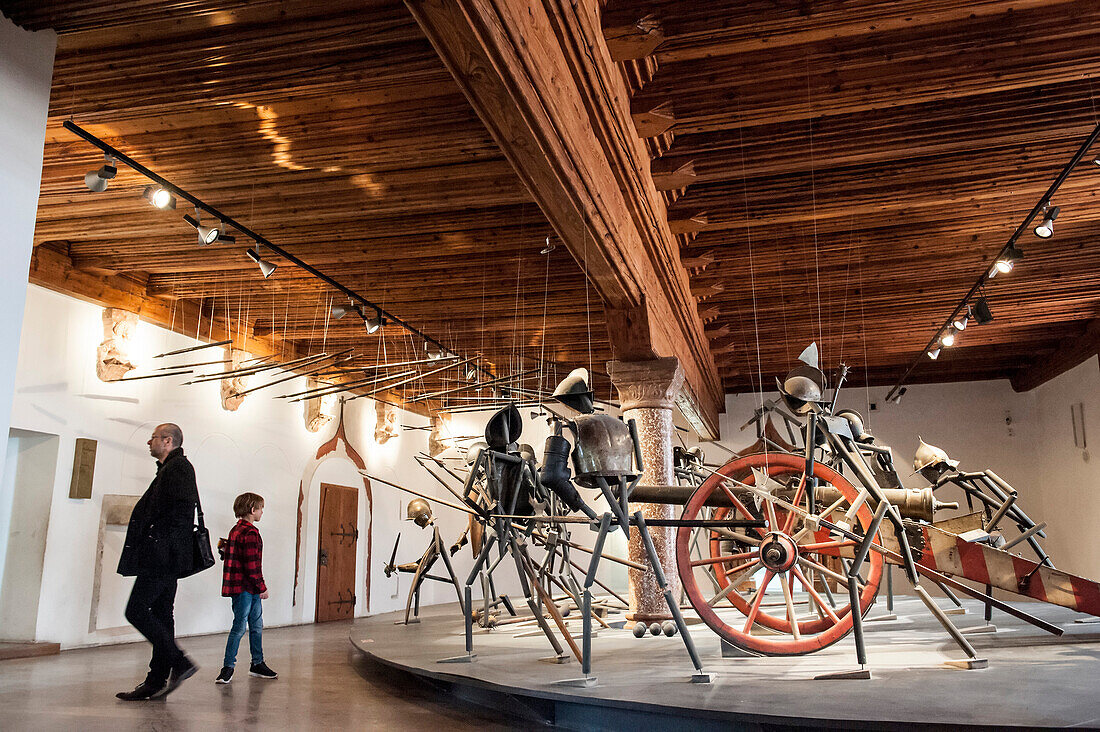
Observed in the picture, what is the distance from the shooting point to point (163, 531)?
5.02 meters

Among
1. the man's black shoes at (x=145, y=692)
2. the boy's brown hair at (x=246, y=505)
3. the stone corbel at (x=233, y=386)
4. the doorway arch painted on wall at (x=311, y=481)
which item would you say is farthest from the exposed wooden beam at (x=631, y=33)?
the doorway arch painted on wall at (x=311, y=481)

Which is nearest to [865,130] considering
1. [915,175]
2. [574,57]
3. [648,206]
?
[915,175]

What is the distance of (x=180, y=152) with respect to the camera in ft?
20.6

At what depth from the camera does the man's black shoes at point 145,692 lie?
5273 mm

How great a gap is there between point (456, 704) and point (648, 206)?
3980 millimetres

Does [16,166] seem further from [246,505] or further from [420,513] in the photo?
[420,513]

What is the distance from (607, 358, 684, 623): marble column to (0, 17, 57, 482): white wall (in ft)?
17.0

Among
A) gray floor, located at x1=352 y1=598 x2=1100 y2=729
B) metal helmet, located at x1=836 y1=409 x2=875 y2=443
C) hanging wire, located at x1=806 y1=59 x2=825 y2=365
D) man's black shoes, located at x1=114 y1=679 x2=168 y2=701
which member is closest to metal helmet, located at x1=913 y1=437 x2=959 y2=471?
metal helmet, located at x1=836 y1=409 x2=875 y2=443

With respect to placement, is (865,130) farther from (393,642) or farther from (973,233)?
(393,642)

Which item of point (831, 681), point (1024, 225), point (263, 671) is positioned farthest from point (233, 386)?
point (1024, 225)

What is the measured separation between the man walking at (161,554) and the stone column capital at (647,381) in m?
3.98

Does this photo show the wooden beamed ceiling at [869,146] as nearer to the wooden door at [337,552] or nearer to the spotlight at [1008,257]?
the spotlight at [1008,257]

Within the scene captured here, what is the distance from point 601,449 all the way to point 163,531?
108 inches

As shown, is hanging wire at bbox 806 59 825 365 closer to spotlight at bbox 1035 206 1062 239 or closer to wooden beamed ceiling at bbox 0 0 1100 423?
wooden beamed ceiling at bbox 0 0 1100 423
